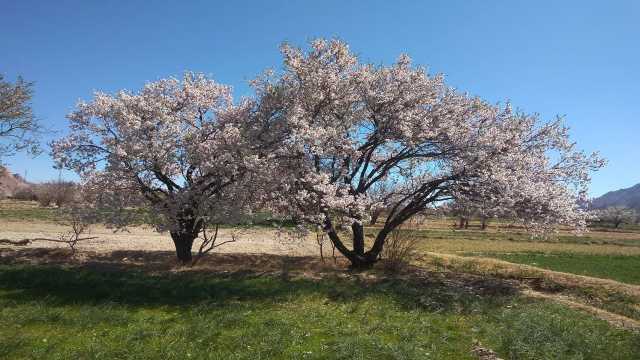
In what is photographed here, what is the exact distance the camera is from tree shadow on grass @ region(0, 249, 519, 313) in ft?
46.5

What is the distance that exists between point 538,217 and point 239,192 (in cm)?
1169

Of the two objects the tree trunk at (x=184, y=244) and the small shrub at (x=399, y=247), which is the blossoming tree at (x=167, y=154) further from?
the small shrub at (x=399, y=247)

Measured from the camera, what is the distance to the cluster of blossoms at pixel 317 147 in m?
18.0

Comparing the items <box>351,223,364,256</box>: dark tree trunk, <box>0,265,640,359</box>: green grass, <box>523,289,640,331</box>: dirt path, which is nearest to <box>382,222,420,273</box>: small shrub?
<box>351,223,364,256</box>: dark tree trunk

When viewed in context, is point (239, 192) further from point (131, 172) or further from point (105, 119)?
point (105, 119)

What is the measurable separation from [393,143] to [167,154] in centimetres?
965

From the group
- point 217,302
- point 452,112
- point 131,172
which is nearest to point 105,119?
point 131,172

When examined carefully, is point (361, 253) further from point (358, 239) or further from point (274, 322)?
point (274, 322)

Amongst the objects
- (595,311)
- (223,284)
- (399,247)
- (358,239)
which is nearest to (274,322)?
(223,284)

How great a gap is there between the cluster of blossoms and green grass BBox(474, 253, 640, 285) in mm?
12428

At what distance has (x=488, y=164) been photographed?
18516mm

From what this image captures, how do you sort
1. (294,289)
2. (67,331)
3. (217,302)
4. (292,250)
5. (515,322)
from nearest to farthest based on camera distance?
(67,331), (515,322), (217,302), (294,289), (292,250)

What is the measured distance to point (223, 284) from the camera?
55.3ft

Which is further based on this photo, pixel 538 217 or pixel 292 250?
pixel 292 250
